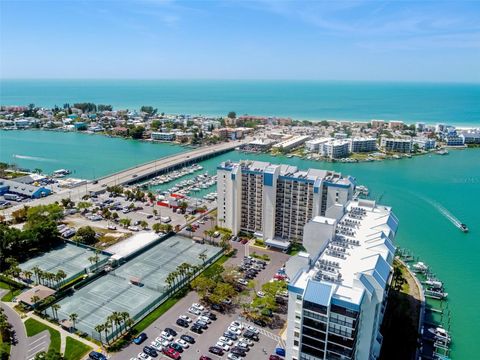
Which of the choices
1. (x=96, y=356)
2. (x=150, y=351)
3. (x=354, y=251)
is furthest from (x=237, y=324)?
(x=354, y=251)

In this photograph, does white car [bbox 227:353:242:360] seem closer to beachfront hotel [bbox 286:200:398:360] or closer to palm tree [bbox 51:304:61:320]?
beachfront hotel [bbox 286:200:398:360]

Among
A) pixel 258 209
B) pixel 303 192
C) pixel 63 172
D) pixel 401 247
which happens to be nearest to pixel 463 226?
pixel 401 247

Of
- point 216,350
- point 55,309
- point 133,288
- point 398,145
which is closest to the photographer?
point 216,350

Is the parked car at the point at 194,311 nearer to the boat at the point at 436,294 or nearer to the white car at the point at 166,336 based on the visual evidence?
the white car at the point at 166,336

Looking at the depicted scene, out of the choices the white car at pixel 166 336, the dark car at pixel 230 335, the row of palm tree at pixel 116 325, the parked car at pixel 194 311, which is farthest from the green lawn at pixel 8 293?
the dark car at pixel 230 335

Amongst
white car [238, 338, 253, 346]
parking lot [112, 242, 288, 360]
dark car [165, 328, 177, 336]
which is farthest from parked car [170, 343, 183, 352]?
white car [238, 338, 253, 346]

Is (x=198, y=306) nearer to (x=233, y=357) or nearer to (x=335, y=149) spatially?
(x=233, y=357)
